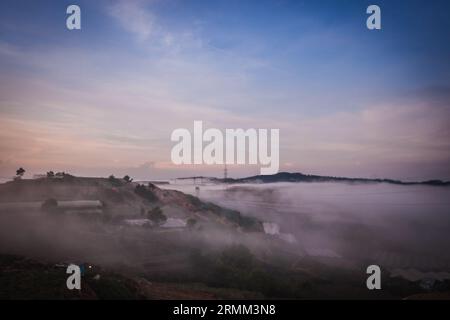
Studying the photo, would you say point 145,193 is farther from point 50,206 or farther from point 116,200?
point 50,206

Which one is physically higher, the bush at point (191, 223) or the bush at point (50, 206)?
the bush at point (50, 206)

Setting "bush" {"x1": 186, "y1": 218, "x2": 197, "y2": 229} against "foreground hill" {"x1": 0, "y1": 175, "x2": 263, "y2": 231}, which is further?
"foreground hill" {"x1": 0, "y1": 175, "x2": 263, "y2": 231}

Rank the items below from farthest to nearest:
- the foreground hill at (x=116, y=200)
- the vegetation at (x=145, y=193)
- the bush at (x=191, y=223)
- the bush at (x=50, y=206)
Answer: the vegetation at (x=145, y=193)
the foreground hill at (x=116, y=200)
the bush at (x=191, y=223)
the bush at (x=50, y=206)

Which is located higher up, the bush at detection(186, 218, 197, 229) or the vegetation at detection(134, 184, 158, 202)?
the vegetation at detection(134, 184, 158, 202)

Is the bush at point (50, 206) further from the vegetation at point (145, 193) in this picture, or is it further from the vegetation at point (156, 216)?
the vegetation at point (145, 193)

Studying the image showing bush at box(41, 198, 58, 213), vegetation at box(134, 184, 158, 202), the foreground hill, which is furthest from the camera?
vegetation at box(134, 184, 158, 202)

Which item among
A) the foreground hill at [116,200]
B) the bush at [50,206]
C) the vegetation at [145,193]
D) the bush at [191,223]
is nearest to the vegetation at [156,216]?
the foreground hill at [116,200]

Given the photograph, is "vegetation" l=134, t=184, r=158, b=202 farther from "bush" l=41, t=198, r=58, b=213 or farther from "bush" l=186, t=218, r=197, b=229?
"bush" l=41, t=198, r=58, b=213

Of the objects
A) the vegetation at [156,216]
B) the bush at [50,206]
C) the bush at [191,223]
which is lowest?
the bush at [191,223]

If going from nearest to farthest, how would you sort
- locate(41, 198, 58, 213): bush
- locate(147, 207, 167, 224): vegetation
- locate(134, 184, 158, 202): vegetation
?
1. locate(41, 198, 58, 213): bush
2. locate(147, 207, 167, 224): vegetation
3. locate(134, 184, 158, 202): vegetation

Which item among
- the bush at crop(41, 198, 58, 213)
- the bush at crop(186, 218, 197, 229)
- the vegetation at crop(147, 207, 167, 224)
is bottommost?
the bush at crop(186, 218, 197, 229)

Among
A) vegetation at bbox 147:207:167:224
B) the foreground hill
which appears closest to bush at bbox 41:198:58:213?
the foreground hill

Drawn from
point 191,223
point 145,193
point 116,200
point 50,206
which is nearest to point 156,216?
point 191,223
